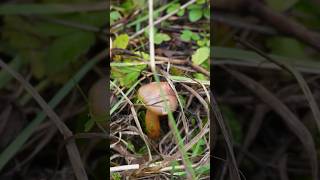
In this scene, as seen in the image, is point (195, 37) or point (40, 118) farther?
point (40, 118)

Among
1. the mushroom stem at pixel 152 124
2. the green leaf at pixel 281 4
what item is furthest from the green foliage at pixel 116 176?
the green leaf at pixel 281 4

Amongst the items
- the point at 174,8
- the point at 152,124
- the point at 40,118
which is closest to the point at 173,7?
the point at 174,8

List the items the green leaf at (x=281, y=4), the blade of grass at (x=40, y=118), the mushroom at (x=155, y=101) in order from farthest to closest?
the green leaf at (x=281, y=4) → the blade of grass at (x=40, y=118) → the mushroom at (x=155, y=101)

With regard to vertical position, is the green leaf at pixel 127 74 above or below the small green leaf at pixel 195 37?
below

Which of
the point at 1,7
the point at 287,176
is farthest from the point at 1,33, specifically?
the point at 287,176

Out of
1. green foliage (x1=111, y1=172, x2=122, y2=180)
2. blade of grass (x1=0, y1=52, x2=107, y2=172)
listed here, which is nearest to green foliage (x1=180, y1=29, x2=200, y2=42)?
green foliage (x1=111, y1=172, x2=122, y2=180)

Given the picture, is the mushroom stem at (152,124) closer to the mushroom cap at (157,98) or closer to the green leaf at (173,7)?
the mushroom cap at (157,98)

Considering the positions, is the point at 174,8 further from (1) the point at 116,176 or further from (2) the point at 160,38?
(1) the point at 116,176
